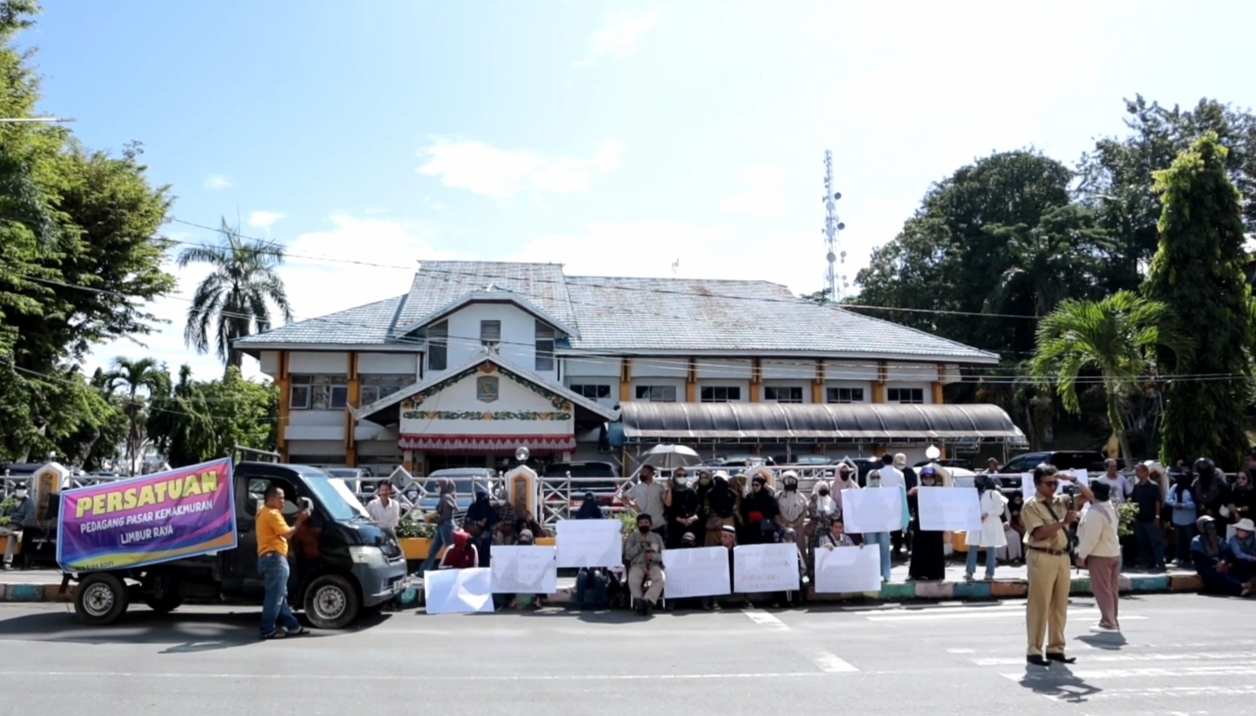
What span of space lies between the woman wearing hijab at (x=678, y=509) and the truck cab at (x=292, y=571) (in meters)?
4.03

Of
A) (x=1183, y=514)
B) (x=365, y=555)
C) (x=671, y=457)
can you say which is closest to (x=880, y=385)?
(x=671, y=457)

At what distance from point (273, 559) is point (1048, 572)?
802 centimetres

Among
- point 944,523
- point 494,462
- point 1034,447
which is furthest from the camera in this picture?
point 1034,447

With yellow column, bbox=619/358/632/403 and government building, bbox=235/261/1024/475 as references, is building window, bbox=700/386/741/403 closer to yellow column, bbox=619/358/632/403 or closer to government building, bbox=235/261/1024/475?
government building, bbox=235/261/1024/475

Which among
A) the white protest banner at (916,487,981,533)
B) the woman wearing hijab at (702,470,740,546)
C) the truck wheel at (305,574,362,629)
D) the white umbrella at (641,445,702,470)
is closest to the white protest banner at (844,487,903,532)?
the white protest banner at (916,487,981,533)

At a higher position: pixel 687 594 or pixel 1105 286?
pixel 1105 286

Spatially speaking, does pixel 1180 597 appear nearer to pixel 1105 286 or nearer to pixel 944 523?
pixel 944 523

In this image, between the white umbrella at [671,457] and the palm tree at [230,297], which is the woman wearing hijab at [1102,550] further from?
the palm tree at [230,297]

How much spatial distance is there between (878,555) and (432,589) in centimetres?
632

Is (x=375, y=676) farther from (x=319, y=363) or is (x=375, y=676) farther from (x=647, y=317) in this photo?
(x=647, y=317)

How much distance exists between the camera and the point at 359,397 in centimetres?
3550

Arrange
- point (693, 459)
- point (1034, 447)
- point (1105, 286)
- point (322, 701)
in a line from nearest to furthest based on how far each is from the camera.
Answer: point (322, 701) < point (693, 459) < point (1034, 447) < point (1105, 286)

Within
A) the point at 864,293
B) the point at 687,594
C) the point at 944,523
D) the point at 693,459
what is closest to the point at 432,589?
the point at 687,594

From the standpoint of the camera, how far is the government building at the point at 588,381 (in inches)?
1266
